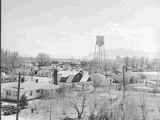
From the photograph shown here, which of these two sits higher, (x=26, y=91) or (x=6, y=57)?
(x=6, y=57)

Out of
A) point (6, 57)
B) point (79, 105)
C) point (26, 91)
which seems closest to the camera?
point (6, 57)

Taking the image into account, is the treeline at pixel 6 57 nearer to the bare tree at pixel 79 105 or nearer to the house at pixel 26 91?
the house at pixel 26 91

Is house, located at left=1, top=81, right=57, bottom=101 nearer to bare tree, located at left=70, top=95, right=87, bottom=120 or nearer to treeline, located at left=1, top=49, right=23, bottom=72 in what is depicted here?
treeline, located at left=1, top=49, right=23, bottom=72

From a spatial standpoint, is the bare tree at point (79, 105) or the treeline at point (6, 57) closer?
the treeline at point (6, 57)

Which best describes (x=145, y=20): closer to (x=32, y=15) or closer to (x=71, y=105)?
(x=32, y=15)

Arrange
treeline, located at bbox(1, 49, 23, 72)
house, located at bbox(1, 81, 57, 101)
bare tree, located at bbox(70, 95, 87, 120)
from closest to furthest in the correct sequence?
1. treeline, located at bbox(1, 49, 23, 72)
2. bare tree, located at bbox(70, 95, 87, 120)
3. house, located at bbox(1, 81, 57, 101)

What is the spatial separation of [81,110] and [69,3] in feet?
6.77

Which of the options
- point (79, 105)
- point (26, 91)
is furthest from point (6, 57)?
point (26, 91)

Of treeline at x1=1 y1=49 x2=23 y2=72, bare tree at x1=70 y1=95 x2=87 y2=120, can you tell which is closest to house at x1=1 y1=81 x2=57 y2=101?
treeline at x1=1 y1=49 x2=23 y2=72

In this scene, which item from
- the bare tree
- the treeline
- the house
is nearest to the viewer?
the treeline

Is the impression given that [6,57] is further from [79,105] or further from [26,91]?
[26,91]

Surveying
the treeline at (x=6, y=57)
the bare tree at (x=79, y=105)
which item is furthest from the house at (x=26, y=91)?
the bare tree at (x=79, y=105)

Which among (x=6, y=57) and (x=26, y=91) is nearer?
(x=6, y=57)

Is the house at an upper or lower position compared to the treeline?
lower
